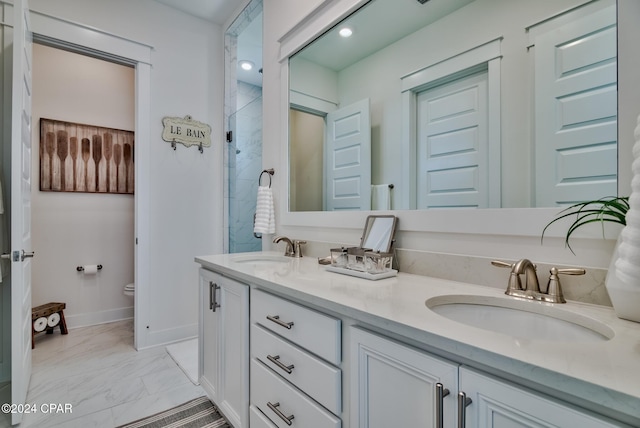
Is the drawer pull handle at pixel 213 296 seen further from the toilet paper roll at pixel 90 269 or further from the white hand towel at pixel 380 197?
the toilet paper roll at pixel 90 269

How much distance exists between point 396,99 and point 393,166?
12.4 inches

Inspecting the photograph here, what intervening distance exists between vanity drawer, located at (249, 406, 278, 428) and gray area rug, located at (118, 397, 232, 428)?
0.40 meters

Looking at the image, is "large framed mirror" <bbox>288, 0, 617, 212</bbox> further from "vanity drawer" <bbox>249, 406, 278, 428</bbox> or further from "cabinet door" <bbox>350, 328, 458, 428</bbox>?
"vanity drawer" <bbox>249, 406, 278, 428</bbox>

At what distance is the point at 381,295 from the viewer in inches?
37.3

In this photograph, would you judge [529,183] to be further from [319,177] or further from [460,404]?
[319,177]

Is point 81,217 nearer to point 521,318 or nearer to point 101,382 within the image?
point 101,382

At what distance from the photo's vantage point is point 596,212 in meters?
0.85

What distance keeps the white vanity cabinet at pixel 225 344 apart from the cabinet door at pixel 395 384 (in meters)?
0.66

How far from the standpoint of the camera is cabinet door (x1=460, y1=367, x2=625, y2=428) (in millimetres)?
474

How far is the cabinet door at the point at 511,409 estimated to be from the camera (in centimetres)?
47

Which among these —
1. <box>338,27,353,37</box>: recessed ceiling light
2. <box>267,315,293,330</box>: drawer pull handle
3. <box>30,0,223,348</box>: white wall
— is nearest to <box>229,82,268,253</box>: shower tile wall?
<box>30,0,223,348</box>: white wall

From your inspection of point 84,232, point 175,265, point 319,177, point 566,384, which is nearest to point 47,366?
point 175,265

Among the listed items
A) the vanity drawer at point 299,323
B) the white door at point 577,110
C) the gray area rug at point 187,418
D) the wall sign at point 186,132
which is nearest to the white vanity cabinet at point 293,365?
the vanity drawer at point 299,323

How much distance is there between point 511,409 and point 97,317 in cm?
372
